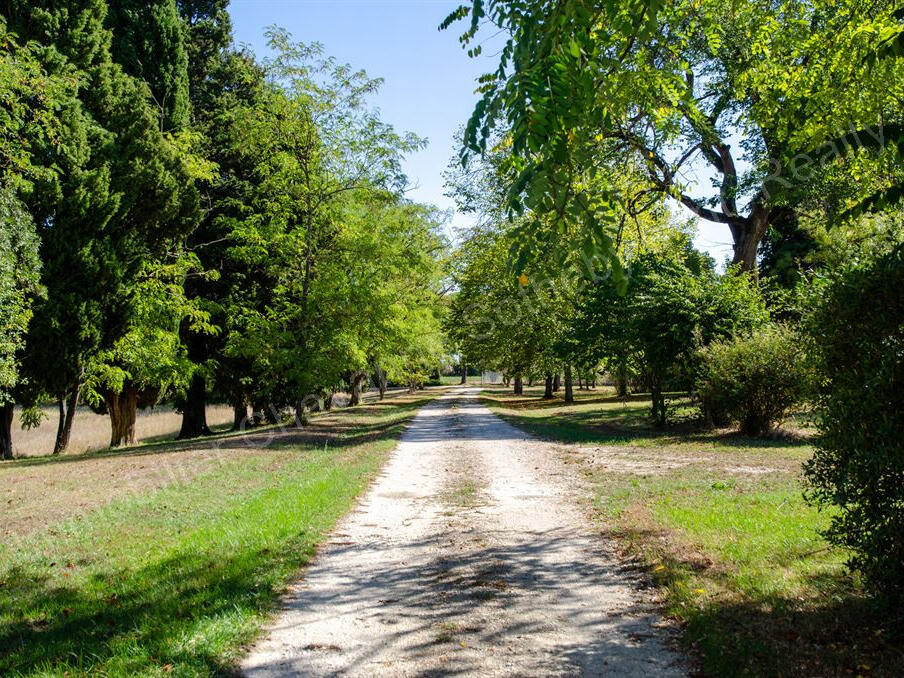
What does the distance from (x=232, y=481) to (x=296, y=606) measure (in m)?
6.61

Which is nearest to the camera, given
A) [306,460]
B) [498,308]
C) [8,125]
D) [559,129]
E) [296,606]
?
[559,129]

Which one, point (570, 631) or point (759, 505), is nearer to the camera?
point (570, 631)

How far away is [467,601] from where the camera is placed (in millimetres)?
4852

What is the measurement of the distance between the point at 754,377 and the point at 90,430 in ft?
90.8

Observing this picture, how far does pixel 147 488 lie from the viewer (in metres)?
10.4

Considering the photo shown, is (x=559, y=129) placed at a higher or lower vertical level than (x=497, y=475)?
higher

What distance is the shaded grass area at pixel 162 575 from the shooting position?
4.04 m

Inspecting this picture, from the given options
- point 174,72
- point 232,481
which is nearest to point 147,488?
point 232,481

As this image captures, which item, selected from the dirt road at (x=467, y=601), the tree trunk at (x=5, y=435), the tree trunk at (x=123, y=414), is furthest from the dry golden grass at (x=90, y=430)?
the dirt road at (x=467, y=601)

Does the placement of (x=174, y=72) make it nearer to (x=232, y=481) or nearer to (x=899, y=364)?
(x=232, y=481)

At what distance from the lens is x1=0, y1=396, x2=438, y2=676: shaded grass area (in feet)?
13.3

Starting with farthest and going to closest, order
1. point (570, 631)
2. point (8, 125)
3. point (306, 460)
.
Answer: point (306, 460), point (8, 125), point (570, 631)

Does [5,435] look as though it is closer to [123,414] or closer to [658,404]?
[123,414]

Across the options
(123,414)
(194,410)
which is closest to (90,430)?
(123,414)
